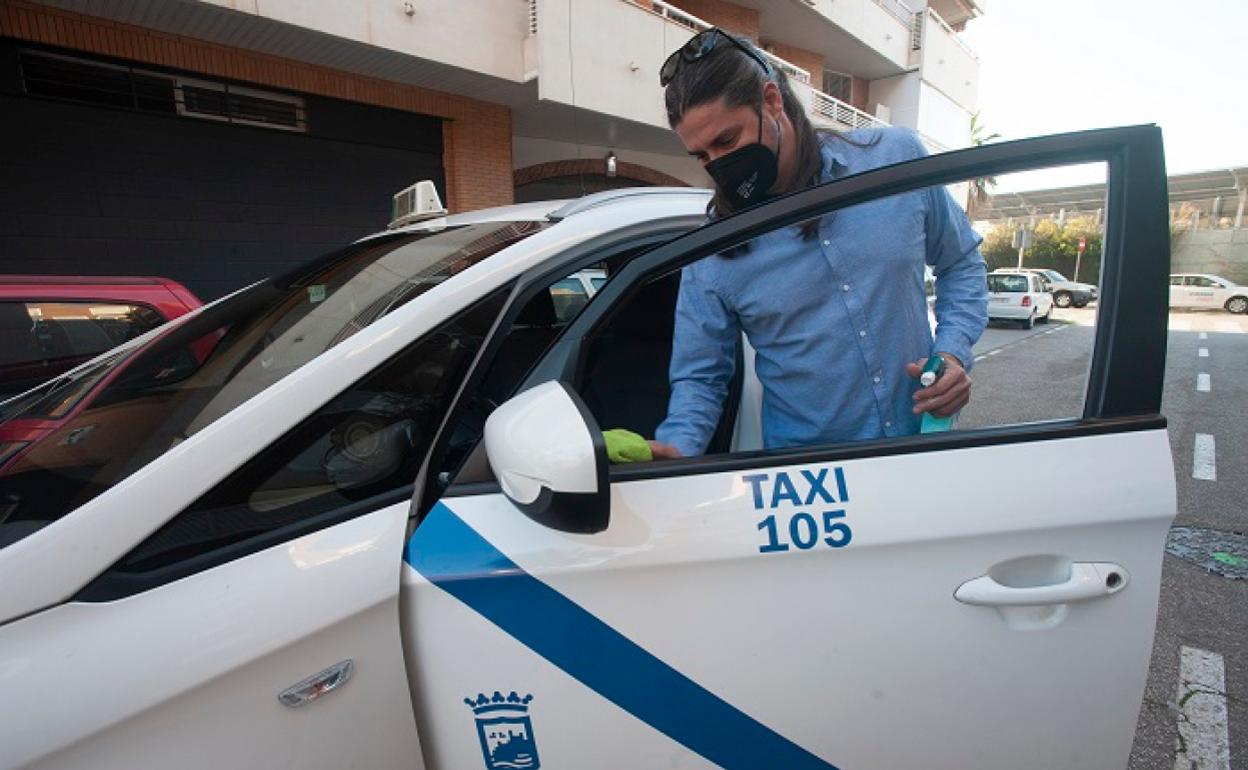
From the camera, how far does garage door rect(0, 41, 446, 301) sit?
573cm

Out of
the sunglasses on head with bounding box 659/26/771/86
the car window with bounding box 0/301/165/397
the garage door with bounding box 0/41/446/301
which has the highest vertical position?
the garage door with bounding box 0/41/446/301

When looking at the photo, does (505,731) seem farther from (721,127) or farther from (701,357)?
(721,127)

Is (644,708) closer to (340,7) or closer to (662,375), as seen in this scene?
(662,375)

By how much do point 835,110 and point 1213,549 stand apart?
1218 cm

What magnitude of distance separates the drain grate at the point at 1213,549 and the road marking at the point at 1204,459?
123cm

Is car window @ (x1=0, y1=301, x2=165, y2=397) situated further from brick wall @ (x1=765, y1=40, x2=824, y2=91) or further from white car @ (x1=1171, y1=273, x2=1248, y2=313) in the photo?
white car @ (x1=1171, y1=273, x2=1248, y2=313)

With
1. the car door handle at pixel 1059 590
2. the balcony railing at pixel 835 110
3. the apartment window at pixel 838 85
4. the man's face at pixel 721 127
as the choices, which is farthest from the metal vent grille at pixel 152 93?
the apartment window at pixel 838 85

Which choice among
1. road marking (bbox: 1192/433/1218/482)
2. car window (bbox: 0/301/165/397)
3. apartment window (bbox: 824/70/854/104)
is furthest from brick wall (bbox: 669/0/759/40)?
car window (bbox: 0/301/165/397)

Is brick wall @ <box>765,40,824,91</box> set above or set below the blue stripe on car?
above

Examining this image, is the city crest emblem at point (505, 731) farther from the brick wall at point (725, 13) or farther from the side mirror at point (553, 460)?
the brick wall at point (725, 13)

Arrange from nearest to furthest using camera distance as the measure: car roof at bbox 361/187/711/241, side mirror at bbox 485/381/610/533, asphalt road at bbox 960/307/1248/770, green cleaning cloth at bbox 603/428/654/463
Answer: side mirror at bbox 485/381/610/533
green cleaning cloth at bbox 603/428/654/463
car roof at bbox 361/187/711/241
asphalt road at bbox 960/307/1248/770

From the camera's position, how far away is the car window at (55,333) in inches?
114

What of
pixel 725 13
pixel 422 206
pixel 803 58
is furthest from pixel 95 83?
pixel 803 58

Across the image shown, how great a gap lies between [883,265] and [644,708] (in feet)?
3.14
